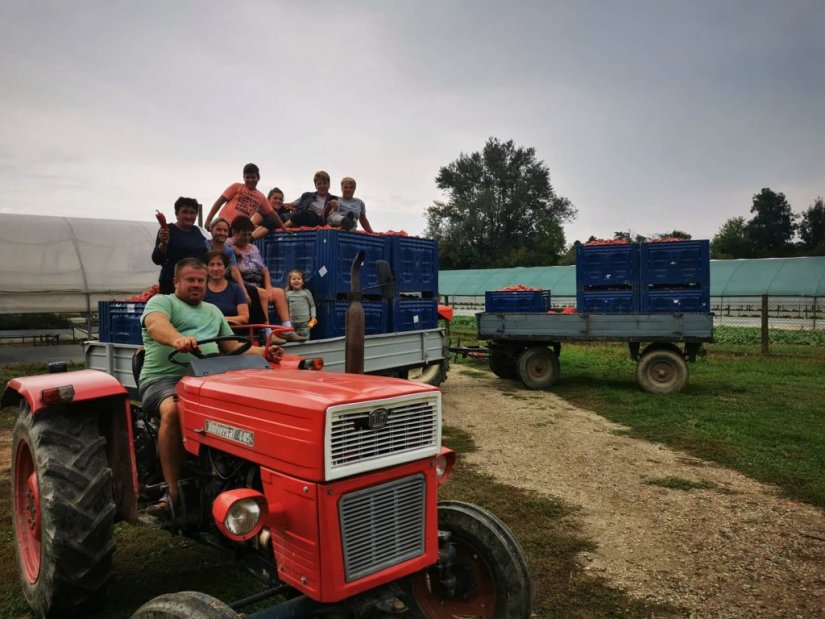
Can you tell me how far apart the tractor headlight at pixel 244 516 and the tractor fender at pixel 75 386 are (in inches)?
47.5

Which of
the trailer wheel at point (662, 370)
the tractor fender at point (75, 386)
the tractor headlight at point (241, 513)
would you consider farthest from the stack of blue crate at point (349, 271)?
the tractor headlight at point (241, 513)

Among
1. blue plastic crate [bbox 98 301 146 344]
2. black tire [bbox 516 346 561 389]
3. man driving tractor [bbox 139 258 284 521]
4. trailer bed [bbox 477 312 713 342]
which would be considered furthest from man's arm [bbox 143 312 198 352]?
black tire [bbox 516 346 561 389]

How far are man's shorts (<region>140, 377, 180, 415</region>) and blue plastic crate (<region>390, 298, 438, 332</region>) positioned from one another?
3.83 meters

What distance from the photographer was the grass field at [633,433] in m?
3.00

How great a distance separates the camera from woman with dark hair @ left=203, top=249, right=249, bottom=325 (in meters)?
3.95

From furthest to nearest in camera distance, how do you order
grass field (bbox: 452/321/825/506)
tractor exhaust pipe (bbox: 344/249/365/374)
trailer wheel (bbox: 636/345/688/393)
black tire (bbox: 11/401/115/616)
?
trailer wheel (bbox: 636/345/688/393) → grass field (bbox: 452/321/825/506) → tractor exhaust pipe (bbox: 344/249/365/374) → black tire (bbox: 11/401/115/616)

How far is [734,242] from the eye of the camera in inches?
1993

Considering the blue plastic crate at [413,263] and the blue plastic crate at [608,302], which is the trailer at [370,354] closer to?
the blue plastic crate at [413,263]

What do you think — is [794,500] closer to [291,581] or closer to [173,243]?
[291,581]

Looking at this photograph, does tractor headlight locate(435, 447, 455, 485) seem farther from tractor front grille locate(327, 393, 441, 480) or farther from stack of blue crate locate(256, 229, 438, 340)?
stack of blue crate locate(256, 229, 438, 340)

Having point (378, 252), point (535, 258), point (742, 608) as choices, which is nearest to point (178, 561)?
point (742, 608)

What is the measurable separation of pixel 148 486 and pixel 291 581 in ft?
4.32

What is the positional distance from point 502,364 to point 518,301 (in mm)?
1114

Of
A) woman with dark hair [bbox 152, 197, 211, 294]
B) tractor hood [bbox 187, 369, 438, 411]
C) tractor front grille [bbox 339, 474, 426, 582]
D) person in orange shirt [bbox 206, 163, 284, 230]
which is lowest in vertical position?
tractor front grille [bbox 339, 474, 426, 582]
